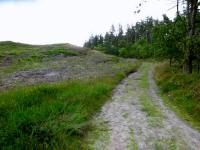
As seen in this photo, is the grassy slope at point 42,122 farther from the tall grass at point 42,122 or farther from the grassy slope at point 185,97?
the grassy slope at point 185,97

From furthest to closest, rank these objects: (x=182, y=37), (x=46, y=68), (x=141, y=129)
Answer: (x=46, y=68) → (x=182, y=37) → (x=141, y=129)

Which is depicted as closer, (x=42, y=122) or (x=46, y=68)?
(x=42, y=122)

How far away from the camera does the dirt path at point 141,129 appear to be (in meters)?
9.64

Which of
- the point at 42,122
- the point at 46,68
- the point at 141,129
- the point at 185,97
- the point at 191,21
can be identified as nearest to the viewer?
the point at 42,122

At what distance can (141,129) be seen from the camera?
11.3 meters

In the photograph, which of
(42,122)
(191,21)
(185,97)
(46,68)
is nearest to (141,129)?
(42,122)

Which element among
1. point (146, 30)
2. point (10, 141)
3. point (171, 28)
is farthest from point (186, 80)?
point (146, 30)

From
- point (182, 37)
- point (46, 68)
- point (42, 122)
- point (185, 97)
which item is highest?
point (182, 37)

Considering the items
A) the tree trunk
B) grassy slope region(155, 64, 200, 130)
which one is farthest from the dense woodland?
grassy slope region(155, 64, 200, 130)

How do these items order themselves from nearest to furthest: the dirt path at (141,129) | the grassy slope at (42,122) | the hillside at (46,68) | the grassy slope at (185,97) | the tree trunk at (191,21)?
the grassy slope at (42,122) < the dirt path at (141,129) < the grassy slope at (185,97) < the tree trunk at (191,21) < the hillside at (46,68)

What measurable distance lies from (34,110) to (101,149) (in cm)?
337

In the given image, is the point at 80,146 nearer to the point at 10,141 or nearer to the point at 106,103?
the point at 10,141

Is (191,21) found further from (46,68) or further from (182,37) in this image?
(46,68)

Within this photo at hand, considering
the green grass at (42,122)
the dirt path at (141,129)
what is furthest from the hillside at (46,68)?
the dirt path at (141,129)
